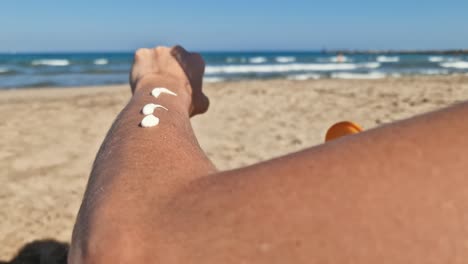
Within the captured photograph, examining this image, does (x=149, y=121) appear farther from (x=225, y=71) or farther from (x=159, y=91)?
(x=225, y=71)

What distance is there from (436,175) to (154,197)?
27cm

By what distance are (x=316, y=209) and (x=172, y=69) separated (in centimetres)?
67

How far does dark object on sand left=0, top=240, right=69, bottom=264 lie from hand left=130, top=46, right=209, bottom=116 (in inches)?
65.2

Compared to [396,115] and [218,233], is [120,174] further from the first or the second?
[396,115]

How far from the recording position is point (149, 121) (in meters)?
0.68

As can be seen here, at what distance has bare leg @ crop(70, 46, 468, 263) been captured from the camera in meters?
0.39

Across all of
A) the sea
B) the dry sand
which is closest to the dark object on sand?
the dry sand

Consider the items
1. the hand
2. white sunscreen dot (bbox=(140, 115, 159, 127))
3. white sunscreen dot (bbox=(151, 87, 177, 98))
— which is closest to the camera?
white sunscreen dot (bbox=(140, 115, 159, 127))

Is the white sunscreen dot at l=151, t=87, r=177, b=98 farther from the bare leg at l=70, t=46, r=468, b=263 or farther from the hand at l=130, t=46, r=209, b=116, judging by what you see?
the bare leg at l=70, t=46, r=468, b=263

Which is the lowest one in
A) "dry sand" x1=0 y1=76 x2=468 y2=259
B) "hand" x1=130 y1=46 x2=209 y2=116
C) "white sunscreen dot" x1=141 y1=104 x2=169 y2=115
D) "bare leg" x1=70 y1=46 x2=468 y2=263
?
"dry sand" x1=0 y1=76 x2=468 y2=259

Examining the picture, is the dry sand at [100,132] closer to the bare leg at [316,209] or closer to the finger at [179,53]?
the finger at [179,53]

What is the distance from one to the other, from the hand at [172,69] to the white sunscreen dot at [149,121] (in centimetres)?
28

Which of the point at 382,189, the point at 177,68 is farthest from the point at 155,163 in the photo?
the point at 177,68

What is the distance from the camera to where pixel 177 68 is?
1.03 meters
